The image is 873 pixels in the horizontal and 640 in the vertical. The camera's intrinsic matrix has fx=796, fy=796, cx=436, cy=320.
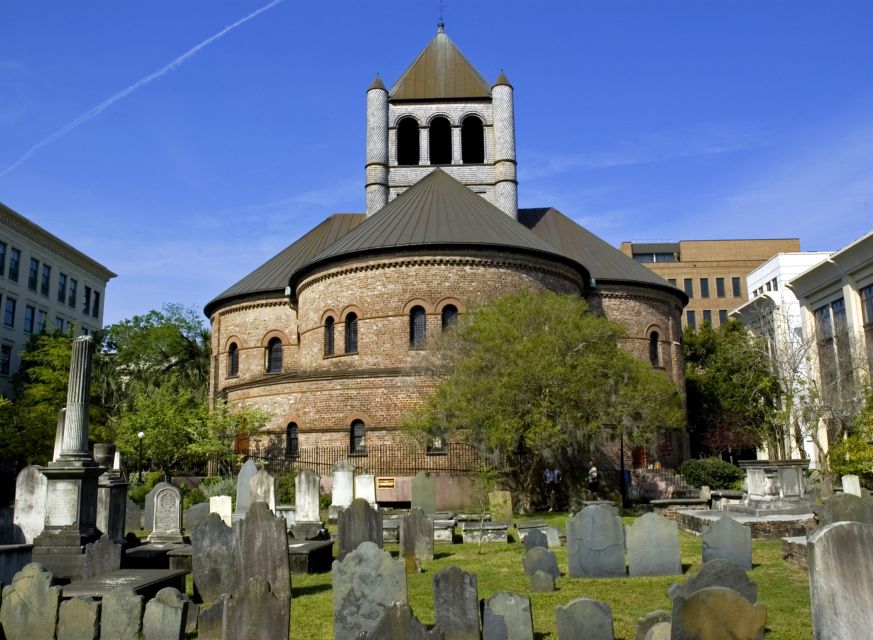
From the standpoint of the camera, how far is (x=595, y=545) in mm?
11766

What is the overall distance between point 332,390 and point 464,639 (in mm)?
19817

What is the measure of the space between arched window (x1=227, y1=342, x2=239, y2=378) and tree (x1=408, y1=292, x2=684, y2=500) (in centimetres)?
1357

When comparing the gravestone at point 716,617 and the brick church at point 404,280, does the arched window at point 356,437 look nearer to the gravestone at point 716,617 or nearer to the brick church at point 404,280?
the brick church at point 404,280

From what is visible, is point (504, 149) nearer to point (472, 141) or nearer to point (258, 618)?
point (472, 141)

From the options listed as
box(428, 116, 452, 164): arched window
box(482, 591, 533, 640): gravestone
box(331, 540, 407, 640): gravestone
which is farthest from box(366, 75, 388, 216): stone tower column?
box(482, 591, 533, 640): gravestone

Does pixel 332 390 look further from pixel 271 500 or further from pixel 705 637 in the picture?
pixel 705 637

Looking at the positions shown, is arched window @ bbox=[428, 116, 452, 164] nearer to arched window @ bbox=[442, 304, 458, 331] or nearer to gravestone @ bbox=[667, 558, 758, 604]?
arched window @ bbox=[442, 304, 458, 331]

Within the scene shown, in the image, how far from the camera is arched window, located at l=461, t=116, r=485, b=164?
3934 centimetres

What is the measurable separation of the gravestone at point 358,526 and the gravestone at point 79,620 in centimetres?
524

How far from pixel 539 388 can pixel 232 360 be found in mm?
17978

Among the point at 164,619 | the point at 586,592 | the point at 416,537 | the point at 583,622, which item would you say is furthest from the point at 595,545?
the point at 164,619

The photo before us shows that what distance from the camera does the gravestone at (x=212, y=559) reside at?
1110 centimetres

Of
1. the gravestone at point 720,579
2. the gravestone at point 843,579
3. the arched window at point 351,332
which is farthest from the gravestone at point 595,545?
Answer: the arched window at point 351,332

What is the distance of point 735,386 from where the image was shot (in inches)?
1535
